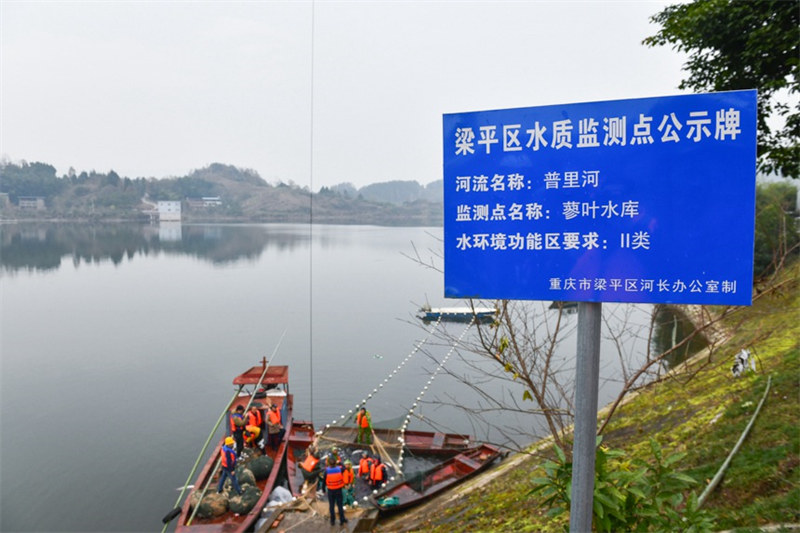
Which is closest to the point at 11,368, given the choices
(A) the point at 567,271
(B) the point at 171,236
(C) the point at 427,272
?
(A) the point at 567,271

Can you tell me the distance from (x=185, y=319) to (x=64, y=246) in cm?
5626

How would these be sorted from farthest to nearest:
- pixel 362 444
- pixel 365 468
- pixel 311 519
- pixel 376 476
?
pixel 362 444 < pixel 365 468 < pixel 376 476 < pixel 311 519

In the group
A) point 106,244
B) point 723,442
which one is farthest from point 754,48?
point 106,244

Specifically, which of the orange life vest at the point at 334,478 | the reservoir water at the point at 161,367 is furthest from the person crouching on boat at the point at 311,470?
the reservoir water at the point at 161,367

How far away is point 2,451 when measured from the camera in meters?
16.3

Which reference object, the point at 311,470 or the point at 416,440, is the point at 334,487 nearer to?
the point at 311,470

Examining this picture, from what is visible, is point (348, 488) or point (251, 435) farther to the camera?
point (251, 435)

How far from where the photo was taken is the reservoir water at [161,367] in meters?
14.4

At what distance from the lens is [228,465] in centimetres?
998

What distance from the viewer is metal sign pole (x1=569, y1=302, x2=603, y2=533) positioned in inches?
117

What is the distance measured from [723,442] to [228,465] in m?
8.38

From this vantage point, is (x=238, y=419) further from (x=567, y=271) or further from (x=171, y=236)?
(x=171, y=236)

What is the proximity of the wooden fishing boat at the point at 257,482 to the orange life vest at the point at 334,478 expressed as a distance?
68.0 inches

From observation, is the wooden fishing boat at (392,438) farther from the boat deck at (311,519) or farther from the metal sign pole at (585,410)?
the metal sign pole at (585,410)
